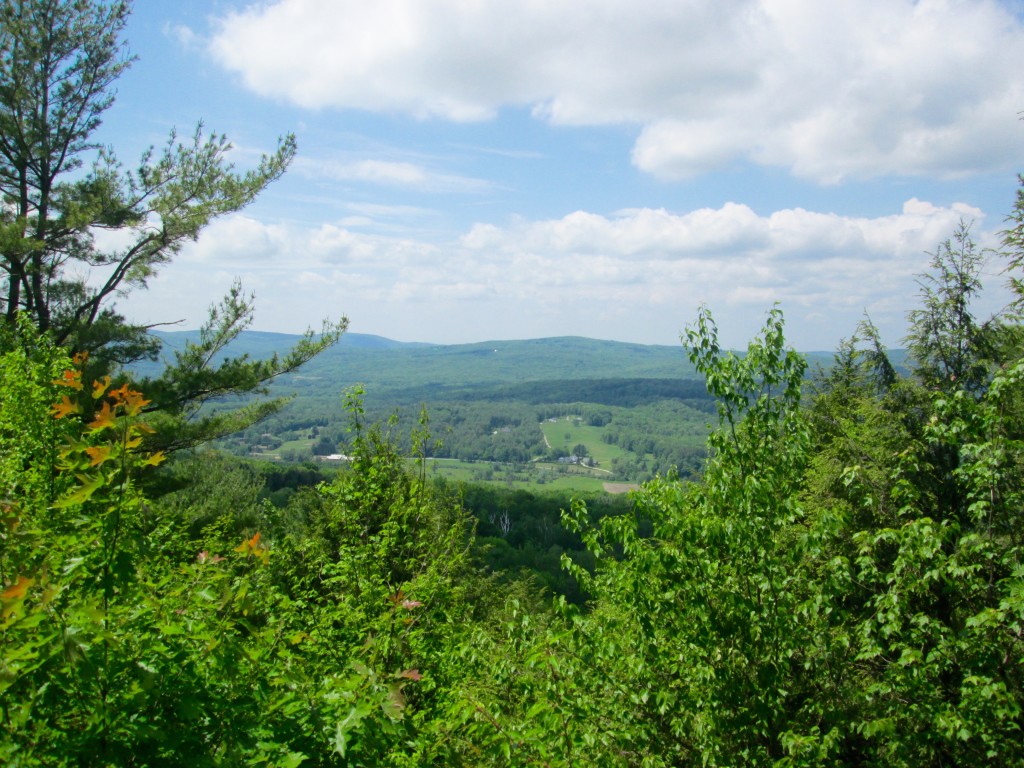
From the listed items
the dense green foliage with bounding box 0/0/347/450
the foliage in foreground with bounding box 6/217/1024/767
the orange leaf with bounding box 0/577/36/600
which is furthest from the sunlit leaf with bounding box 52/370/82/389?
the dense green foliage with bounding box 0/0/347/450

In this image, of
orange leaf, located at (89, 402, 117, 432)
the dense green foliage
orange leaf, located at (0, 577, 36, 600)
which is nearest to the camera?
orange leaf, located at (0, 577, 36, 600)

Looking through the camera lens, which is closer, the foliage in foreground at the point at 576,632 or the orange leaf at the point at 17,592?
the orange leaf at the point at 17,592

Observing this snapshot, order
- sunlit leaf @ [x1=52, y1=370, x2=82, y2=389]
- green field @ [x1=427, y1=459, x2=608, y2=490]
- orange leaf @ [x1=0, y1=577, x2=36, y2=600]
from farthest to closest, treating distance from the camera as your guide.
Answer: green field @ [x1=427, y1=459, x2=608, y2=490] → sunlit leaf @ [x1=52, y1=370, x2=82, y2=389] → orange leaf @ [x1=0, y1=577, x2=36, y2=600]

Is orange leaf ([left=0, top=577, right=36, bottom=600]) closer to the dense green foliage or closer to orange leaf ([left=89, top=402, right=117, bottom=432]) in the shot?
orange leaf ([left=89, top=402, right=117, bottom=432])

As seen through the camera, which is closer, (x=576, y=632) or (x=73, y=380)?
(x=73, y=380)

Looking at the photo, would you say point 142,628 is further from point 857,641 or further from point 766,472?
point 857,641

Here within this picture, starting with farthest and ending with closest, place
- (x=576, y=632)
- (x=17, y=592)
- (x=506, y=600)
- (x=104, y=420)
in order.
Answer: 1. (x=506, y=600)
2. (x=576, y=632)
3. (x=104, y=420)
4. (x=17, y=592)

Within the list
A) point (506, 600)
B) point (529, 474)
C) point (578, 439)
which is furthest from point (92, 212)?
point (578, 439)

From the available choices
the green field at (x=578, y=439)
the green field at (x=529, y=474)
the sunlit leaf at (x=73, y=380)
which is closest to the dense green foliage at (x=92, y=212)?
the sunlit leaf at (x=73, y=380)

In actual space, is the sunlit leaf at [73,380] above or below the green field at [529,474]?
above

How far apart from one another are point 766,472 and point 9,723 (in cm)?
545

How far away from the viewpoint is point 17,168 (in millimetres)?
13547

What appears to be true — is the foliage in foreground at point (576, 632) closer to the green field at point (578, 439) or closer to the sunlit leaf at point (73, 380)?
the sunlit leaf at point (73, 380)

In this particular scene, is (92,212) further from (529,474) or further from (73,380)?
(529,474)
